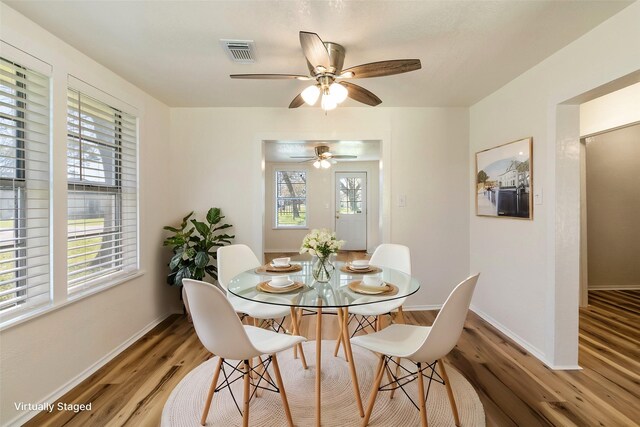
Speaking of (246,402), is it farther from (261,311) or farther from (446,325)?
(446,325)

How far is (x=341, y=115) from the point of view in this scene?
3113mm

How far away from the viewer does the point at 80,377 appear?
1.92 metres

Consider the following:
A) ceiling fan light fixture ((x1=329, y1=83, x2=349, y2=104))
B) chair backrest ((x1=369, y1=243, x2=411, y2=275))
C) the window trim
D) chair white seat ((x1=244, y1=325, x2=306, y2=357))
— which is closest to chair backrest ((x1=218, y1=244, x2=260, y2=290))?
chair white seat ((x1=244, y1=325, x2=306, y2=357))

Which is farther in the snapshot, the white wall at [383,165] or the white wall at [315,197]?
the white wall at [315,197]

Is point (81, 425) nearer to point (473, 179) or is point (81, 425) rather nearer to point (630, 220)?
point (473, 179)

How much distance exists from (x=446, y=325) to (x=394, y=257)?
1.12 m

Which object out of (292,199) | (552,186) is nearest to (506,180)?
(552,186)

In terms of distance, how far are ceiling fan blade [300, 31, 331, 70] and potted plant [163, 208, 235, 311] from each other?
1965 millimetres

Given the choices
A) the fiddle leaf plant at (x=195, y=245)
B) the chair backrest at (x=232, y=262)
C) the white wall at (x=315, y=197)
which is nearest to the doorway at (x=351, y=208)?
the white wall at (x=315, y=197)

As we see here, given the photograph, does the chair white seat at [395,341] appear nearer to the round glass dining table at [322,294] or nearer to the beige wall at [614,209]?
the round glass dining table at [322,294]

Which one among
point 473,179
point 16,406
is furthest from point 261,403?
point 473,179

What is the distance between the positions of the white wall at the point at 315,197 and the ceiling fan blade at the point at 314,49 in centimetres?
513

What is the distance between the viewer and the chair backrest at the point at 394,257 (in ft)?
7.52

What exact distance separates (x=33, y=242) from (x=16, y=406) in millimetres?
912
